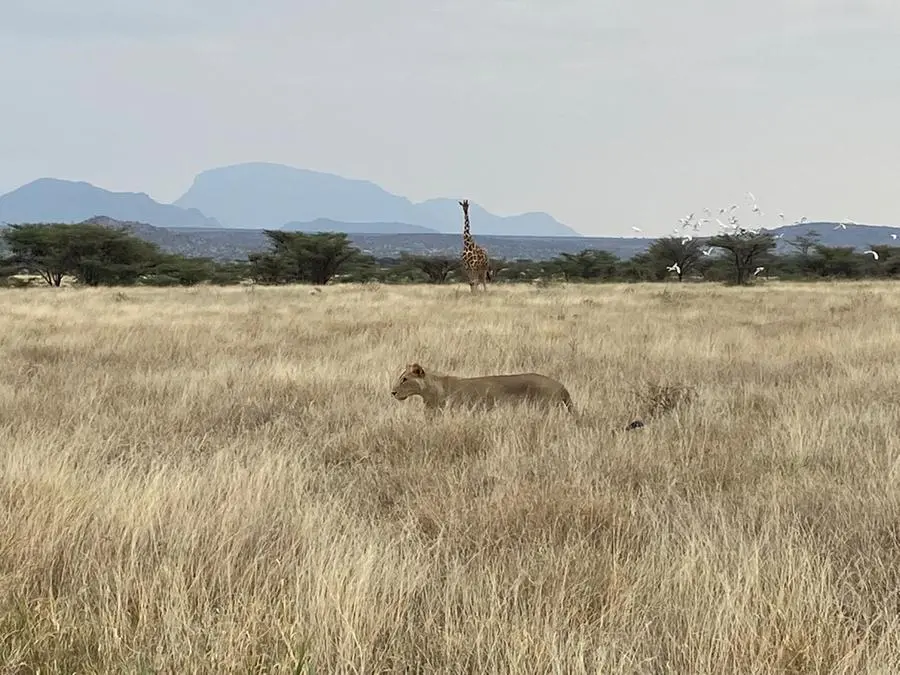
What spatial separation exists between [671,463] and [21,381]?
584 centimetres

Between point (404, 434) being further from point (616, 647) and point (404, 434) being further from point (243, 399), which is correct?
point (616, 647)

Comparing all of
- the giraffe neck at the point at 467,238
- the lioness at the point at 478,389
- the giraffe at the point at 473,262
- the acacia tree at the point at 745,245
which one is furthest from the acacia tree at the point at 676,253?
the lioness at the point at 478,389

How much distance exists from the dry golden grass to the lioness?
222 mm

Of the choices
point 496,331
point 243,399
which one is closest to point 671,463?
point 243,399

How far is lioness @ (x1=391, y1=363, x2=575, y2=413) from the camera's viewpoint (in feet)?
18.6

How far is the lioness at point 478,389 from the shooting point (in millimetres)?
5664

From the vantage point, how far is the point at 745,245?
3725cm

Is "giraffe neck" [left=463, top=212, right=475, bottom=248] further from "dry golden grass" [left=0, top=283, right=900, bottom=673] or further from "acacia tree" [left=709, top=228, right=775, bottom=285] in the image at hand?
"dry golden grass" [left=0, top=283, right=900, bottom=673]

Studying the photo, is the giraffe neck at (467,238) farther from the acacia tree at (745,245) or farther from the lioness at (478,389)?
the lioness at (478,389)

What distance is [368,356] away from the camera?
8.57 meters

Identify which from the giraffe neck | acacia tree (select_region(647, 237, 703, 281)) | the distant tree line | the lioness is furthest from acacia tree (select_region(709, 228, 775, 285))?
the lioness

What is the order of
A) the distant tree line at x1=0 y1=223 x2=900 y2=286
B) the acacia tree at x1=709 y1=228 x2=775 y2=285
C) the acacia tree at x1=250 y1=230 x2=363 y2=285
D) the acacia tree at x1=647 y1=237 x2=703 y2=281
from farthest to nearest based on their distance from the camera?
the acacia tree at x1=647 y1=237 x2=703 y2=281 < the acacia tree at x1=250 y1=230 x2=363 y2=285 < the distant tree line at x1=0 y1=223 x2=900 y2=286 < the acacia tree at x1=709 y1=228 x2=775 y2=285

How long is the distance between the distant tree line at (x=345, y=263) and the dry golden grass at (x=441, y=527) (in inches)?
1277

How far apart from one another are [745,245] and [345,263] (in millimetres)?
24483
